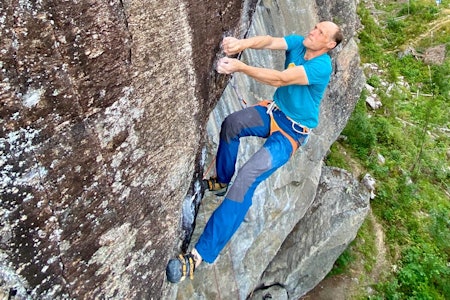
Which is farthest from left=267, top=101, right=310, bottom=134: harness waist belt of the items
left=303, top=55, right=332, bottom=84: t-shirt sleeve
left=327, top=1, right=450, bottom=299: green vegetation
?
left=327, top=1, right=450, bottom=299: green vegetation

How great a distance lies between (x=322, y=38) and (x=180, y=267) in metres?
2.97

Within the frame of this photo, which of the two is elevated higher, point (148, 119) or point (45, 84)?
point (45, 84)

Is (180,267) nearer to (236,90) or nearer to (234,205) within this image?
(234,205)

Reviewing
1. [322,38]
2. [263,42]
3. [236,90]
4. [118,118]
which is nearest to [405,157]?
[236,90]

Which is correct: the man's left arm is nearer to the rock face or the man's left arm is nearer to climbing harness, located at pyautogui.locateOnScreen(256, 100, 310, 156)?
the rock face

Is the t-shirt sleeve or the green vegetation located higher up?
the t-shirt sleeve

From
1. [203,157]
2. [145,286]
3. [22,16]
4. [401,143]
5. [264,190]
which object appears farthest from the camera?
[401,143]

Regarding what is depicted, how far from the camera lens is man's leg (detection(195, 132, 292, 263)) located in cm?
489

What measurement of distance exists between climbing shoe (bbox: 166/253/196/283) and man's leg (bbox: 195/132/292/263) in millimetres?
151

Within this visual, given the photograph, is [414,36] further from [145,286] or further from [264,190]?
[145,286]

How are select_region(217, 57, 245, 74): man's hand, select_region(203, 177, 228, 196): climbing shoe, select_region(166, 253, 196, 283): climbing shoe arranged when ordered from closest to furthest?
select_region(217, 57, 245, 74): man's hand
select_region(166, 253, 196, 283): climbing shoe
select_region(203, 177, 228, 196): climbing shoe

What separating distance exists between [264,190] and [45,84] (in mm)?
5268

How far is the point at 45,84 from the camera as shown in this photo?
289 centimetres

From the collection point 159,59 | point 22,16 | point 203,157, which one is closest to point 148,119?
point 159,59
